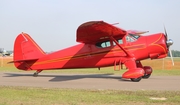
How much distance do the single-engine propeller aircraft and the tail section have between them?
0.69 metres

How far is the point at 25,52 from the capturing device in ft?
58.6

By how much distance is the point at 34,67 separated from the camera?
17266 millimetres

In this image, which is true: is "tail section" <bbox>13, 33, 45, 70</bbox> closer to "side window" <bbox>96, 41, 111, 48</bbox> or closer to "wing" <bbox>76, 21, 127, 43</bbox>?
"wing" <bbox>76, 21, 127, 43</bbox>

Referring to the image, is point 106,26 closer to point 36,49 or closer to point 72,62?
point 72,62

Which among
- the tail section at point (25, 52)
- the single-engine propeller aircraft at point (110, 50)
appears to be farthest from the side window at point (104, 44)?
Result: the tail section at point (25, 52)

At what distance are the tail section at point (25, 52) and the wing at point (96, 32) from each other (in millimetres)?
4374

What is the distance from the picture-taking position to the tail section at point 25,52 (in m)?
17.5

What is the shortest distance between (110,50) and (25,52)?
6.72 meters

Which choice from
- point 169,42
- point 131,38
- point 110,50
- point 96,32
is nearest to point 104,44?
point 110,50

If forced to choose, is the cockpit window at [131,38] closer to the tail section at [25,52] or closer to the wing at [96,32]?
the wing at [96,32]

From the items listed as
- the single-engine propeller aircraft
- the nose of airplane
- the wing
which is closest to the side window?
the single-engine propeller aircraft

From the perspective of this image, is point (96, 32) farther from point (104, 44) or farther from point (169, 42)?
point (169, 42)

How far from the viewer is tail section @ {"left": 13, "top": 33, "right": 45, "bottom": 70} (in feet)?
57.3

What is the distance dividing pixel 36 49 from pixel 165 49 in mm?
9077
